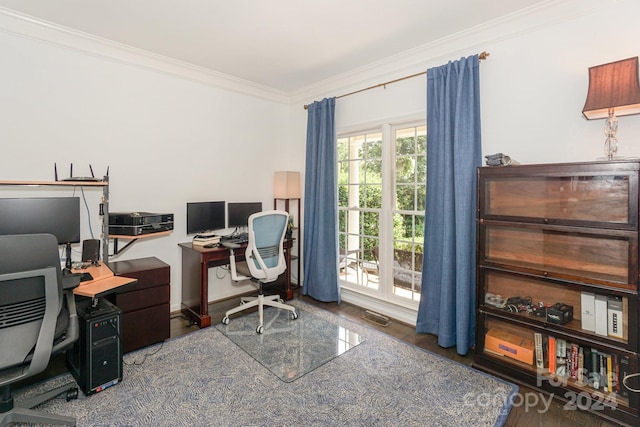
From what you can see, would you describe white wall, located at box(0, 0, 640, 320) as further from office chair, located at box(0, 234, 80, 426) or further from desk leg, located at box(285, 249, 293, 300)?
office chair, located at box(0, 234, 80, 426)

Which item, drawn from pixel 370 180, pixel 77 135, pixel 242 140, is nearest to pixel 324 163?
pixel 370 180

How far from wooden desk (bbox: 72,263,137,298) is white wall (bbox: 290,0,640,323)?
290 centimetres

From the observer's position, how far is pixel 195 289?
3.18 meters

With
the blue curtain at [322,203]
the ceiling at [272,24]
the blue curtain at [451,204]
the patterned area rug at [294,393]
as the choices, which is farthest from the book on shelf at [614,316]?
the blue curtain at [322,203]

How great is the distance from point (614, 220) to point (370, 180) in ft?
6.97

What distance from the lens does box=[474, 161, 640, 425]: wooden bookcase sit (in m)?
1.87

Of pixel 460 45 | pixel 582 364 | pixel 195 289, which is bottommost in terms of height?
pixel 582 364

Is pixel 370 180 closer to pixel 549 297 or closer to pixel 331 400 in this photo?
pixel 549 297

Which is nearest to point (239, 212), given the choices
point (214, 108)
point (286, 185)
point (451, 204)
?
point (286, 185)

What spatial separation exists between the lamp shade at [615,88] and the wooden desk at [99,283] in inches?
127

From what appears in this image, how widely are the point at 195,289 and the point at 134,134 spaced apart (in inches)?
64.2

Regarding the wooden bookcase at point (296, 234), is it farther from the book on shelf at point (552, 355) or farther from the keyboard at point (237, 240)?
the book on shelf at point (552, 355)

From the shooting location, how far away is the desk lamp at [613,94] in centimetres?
181

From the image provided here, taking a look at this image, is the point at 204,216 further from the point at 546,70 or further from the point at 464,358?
the point at 546,70
